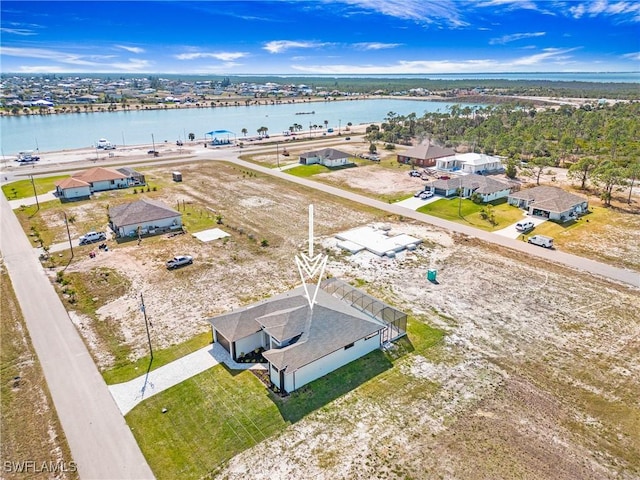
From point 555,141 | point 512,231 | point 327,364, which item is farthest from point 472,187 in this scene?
point 555,141

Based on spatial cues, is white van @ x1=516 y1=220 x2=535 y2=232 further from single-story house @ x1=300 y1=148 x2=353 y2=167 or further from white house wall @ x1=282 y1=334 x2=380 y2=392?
single-story house @ x1=300 y1=148 x2=353 y2=167

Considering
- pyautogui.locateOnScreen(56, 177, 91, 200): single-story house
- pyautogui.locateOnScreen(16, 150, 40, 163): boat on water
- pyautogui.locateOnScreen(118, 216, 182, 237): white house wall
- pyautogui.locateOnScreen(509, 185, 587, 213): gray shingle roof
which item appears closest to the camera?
pyautogui.locateOnScreen(118, 216, 182, 237): white house wall

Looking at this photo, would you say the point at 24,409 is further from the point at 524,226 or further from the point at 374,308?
the point at 524,226

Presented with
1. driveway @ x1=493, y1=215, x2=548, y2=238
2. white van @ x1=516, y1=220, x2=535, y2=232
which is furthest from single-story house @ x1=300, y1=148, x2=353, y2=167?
white van @ x1=516, y1=220, x2=535, y2=232

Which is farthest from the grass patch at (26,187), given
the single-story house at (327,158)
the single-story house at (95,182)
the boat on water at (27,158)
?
the single-story house at (327,158)

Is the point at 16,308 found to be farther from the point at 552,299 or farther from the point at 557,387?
the point at 552,299

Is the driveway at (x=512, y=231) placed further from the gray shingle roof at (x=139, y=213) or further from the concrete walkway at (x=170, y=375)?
the gray shingle roof at (x=139, y=213)
